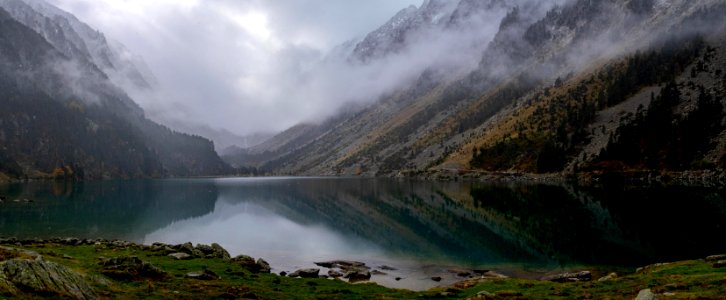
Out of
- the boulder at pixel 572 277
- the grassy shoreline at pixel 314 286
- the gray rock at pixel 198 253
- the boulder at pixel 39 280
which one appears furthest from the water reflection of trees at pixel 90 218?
the boulder at pixel 572 277

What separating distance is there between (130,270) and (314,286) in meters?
12.5

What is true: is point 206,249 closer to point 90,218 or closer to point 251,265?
point 251,265

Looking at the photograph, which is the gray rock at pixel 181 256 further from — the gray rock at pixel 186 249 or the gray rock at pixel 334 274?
the gray rock at pixel 334 274

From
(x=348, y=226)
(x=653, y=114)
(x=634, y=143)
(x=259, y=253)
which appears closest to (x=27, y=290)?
(x=259, y=253)

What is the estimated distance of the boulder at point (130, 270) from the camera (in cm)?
3017

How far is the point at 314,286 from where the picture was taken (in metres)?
34.8

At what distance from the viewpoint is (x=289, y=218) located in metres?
101

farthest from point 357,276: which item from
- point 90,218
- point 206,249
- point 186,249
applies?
point 90,218

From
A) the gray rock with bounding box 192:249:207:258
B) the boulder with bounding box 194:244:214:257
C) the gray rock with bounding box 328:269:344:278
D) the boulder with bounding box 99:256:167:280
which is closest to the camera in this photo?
the boulder with bounding box 99:256:167:280

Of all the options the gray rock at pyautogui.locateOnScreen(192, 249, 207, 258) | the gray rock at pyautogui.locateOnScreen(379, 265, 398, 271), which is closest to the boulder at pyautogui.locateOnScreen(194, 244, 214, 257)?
the gray rock at pyautogui.locateOnScreen(192, 249, 207, 258)

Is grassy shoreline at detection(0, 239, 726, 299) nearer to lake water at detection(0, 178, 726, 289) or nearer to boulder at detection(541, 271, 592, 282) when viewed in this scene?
boulder at detection(541, 271, 592, 282)

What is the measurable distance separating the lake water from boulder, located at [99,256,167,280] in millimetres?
19342

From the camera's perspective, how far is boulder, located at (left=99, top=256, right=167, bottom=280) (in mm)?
30172

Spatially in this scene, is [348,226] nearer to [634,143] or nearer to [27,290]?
[27,290]
